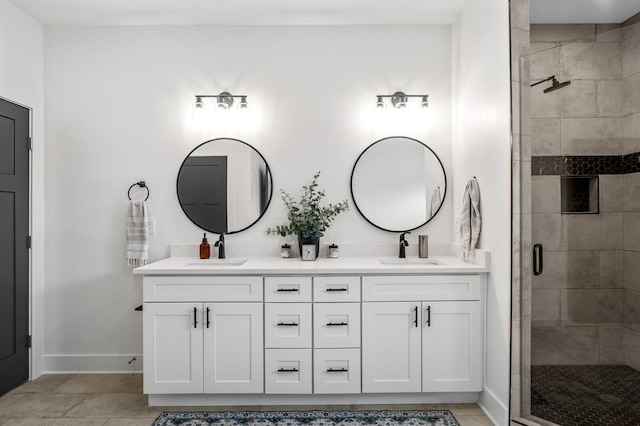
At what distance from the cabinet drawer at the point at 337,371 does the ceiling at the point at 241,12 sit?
2340 mm

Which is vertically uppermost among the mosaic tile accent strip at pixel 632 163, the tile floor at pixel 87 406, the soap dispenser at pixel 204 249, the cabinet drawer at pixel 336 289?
the mosaic tile accent strip at pixel 632 163

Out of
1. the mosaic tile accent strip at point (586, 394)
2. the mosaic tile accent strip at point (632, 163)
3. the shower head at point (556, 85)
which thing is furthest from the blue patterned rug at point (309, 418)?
the shower head at point (556, 85)

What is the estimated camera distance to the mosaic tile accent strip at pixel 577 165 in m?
1.95

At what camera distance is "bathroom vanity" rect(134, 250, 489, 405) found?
2605 millimetres

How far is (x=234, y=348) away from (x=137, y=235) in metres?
1.19

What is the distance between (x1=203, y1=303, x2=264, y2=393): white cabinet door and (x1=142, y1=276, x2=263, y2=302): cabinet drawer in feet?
0.16

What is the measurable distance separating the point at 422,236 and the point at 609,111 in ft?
4.84

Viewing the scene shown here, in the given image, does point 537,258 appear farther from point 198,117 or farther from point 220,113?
point 198,117

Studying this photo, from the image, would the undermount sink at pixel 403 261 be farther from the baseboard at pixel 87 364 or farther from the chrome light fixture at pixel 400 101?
the baseboard at pixel 87 364

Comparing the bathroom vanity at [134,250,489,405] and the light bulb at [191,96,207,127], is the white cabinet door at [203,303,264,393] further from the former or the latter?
the light bulb at [191,96,207,127]

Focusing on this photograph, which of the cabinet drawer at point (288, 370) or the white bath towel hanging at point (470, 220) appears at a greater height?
the white bath towel hanging at point (470, 220)

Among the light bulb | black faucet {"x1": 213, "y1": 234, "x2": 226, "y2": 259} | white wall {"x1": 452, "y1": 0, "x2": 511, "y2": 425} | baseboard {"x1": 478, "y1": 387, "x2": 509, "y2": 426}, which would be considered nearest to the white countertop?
white wall {"x1": 452, "y1": 0, "x2": 511, "y2": 425}

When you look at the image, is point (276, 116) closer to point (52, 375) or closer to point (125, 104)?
point (125, 104)

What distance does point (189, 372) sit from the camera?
103 inches
